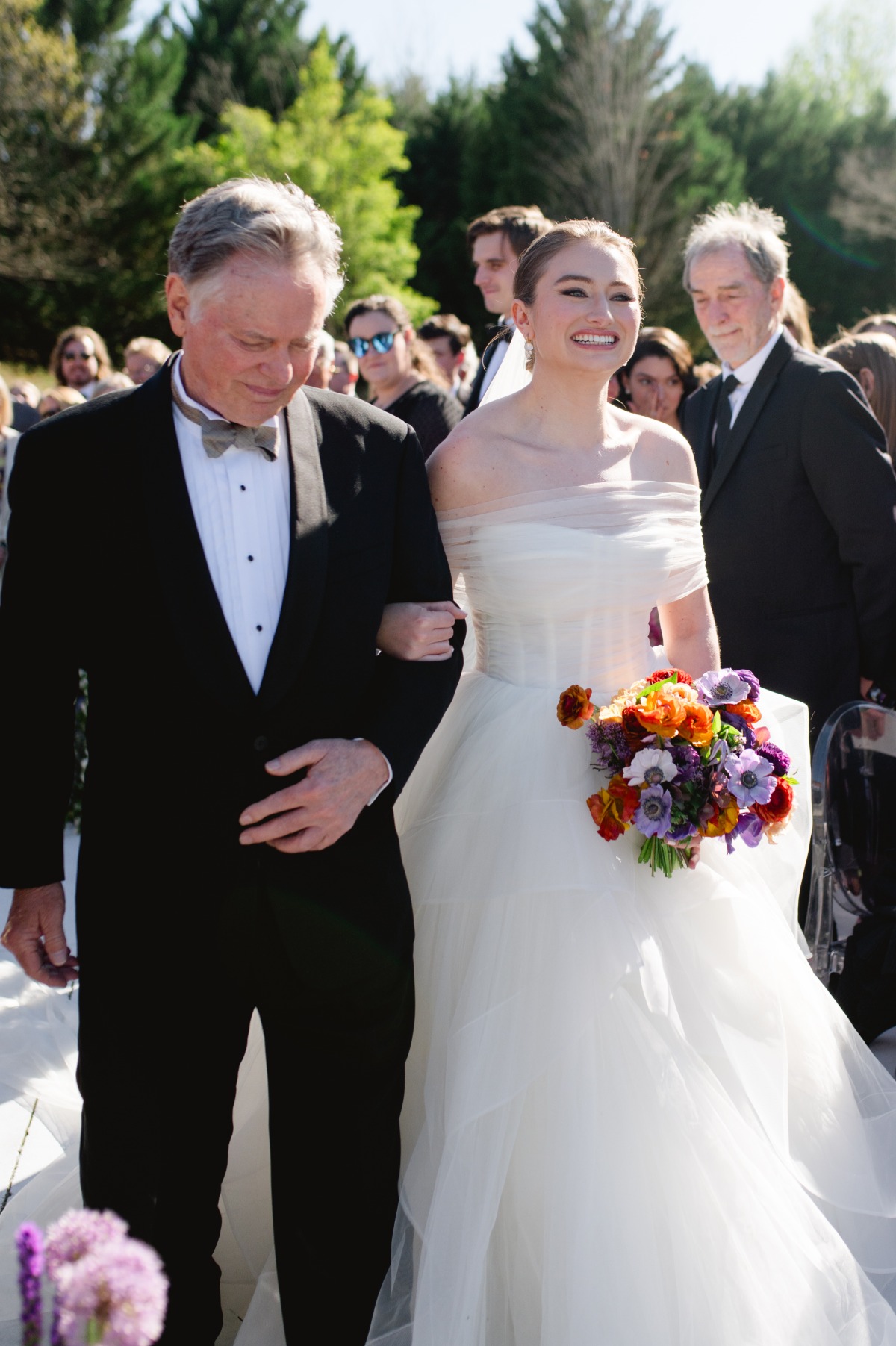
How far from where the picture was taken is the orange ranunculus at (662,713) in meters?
2.31

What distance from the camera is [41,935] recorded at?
83.4 inches

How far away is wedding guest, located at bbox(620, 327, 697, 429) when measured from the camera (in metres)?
5.76

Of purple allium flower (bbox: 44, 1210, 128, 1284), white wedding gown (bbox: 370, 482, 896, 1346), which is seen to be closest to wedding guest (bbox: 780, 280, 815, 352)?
white wedding gown (bbox: 370, 482, 896, 1346)

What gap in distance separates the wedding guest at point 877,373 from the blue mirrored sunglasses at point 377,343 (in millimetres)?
2229

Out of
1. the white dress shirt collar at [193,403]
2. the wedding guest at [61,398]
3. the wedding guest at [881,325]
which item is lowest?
the white dress shirt collar at [193,403]

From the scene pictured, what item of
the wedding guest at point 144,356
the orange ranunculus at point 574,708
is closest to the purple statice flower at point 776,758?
the orange ranunculus at point 574,708

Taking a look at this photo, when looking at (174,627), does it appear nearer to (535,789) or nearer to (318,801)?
(318,801)

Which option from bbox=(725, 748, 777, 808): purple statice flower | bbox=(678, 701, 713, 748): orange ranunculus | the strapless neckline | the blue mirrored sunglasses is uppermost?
the blue mirrored sunglasses

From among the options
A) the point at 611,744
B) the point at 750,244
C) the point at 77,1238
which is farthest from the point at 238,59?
the point at 77,1238

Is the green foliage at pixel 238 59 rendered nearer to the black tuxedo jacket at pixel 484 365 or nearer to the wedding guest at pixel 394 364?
the wedding guest at pixel 394 364

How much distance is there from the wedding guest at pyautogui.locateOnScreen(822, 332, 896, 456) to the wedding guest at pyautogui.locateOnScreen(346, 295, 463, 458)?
1.86 meters

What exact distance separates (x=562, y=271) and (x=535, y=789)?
3.87 ft

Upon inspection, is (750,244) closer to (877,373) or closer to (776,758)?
(877,373)

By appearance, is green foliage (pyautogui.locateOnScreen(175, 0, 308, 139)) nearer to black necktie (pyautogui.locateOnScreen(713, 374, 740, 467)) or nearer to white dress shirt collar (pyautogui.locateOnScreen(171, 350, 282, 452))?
black necktie (pyautogui.locateOnScreen(713, 374, 740, 467))
